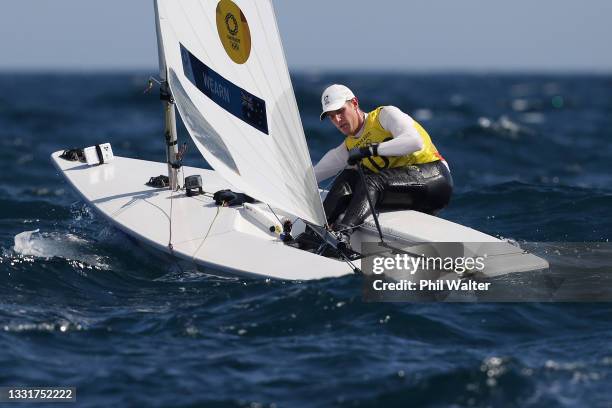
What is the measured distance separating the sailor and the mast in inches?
64.9

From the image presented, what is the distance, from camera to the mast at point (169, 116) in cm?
855

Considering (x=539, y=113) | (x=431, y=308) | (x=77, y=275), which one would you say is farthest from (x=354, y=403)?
(x=539, y=113)

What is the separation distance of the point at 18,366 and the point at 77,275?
6.50ft

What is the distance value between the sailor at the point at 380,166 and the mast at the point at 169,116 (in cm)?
165

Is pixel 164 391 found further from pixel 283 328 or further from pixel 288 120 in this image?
pixel 288 120

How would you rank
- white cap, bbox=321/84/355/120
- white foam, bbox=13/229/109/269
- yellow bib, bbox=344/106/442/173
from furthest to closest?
white foam, bbox=13/229/109/269 → yellow bib, bbox=344/106/442/173 → white cap, bbox=321/84/355/120

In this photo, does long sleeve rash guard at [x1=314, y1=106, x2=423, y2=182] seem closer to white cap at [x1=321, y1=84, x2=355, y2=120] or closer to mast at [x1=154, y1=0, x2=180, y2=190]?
white cap at [x1=321, y1=84, x2=355, y2=120]

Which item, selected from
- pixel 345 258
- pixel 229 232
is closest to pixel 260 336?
pixel 345 258

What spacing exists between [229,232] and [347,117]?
1392mm

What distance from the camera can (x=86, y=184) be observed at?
9.42 m

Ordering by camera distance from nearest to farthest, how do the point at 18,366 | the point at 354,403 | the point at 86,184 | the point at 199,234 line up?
1. the point at 354,403
2. the point at 18,366
3. the point at 199,234
4. the point at 86,184

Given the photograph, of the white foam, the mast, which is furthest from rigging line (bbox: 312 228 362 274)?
the mast

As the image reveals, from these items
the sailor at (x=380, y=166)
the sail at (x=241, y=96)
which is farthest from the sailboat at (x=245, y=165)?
the sailor at (x=380, y=166)

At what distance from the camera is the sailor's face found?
784 cm
